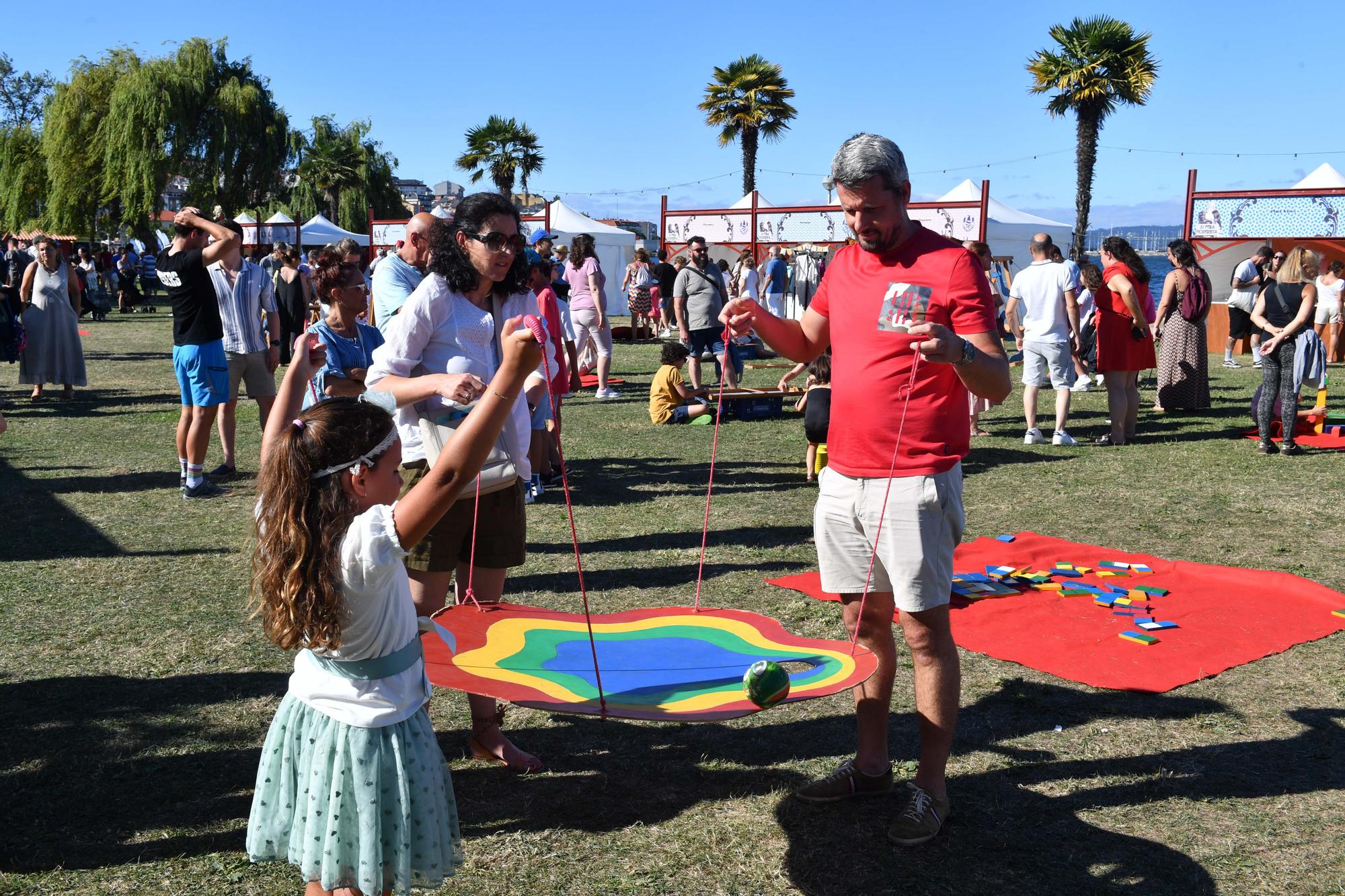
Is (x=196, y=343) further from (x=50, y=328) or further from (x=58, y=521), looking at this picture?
(x=50, y=328)

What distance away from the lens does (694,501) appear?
308 inches

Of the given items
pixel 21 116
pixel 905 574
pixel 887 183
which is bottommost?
pixel 905 574

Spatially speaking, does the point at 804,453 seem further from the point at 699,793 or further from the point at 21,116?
the point at 21,116

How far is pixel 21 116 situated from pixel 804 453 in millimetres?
80552

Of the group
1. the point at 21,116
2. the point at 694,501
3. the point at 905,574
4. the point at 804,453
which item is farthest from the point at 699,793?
the point at 21,116

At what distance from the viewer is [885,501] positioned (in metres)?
3.01

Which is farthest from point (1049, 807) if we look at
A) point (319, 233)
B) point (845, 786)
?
point (319, 233)

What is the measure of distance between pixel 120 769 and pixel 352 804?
182 centimetres

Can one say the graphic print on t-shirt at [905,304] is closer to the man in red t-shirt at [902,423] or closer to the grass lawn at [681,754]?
the man in red t-shirt at [902,423]

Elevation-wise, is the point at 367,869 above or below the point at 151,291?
below

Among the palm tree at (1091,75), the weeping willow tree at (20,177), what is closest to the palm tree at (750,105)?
the palm tree at (1091,75)

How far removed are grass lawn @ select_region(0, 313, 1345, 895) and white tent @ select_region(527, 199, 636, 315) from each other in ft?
72.3

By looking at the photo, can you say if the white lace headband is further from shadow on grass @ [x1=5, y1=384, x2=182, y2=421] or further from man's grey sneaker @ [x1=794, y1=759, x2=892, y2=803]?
shadow on grass @ [x1=5, y1=384, x2=182, y2=421]

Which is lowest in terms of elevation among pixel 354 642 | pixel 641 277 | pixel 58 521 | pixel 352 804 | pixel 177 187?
pixel 58 521
